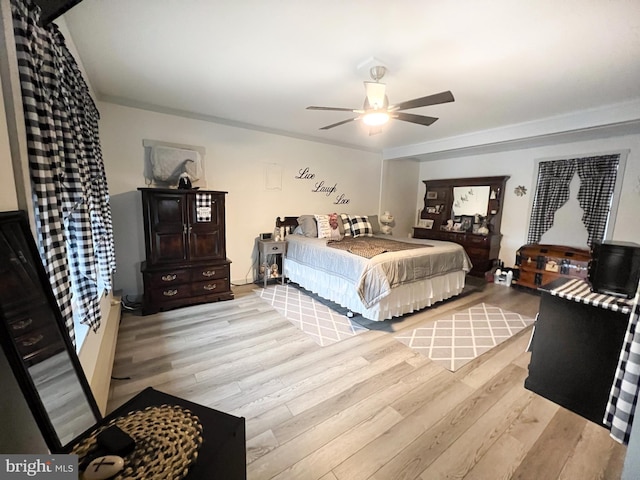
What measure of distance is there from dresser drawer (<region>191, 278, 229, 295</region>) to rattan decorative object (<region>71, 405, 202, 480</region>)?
247 centimetres

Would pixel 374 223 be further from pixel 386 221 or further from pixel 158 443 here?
pixel 158 443

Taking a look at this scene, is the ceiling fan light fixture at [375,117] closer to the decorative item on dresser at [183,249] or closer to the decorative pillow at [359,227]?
the decorative item on dresser at [183,249]

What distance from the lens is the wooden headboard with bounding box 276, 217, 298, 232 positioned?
4262 millimetres

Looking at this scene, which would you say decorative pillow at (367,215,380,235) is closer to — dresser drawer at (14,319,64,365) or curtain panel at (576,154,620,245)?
curtain panel at (576,154,620,245)

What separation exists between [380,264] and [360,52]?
5.99 ft

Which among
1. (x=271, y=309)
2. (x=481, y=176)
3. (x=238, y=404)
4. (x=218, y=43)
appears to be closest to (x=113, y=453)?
(x=238, y=404)

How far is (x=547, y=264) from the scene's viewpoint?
3814 mm

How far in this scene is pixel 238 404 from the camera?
5.56ft

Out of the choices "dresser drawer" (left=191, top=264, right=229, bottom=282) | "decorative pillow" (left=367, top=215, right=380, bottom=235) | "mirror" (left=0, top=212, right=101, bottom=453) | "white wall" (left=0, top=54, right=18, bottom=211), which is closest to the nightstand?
"dresser drawer" (left=191, top=264, right=229, bottom=282)

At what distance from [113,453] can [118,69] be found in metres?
2.88

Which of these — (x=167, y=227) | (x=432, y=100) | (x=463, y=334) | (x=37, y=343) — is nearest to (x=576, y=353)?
(x=463, y=334)

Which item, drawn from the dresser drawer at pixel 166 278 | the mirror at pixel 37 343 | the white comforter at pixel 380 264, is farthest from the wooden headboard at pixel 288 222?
the mirror at pixel 37 343

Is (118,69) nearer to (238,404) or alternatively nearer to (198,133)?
(198,133)

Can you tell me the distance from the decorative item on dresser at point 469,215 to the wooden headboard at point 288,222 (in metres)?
2.80
